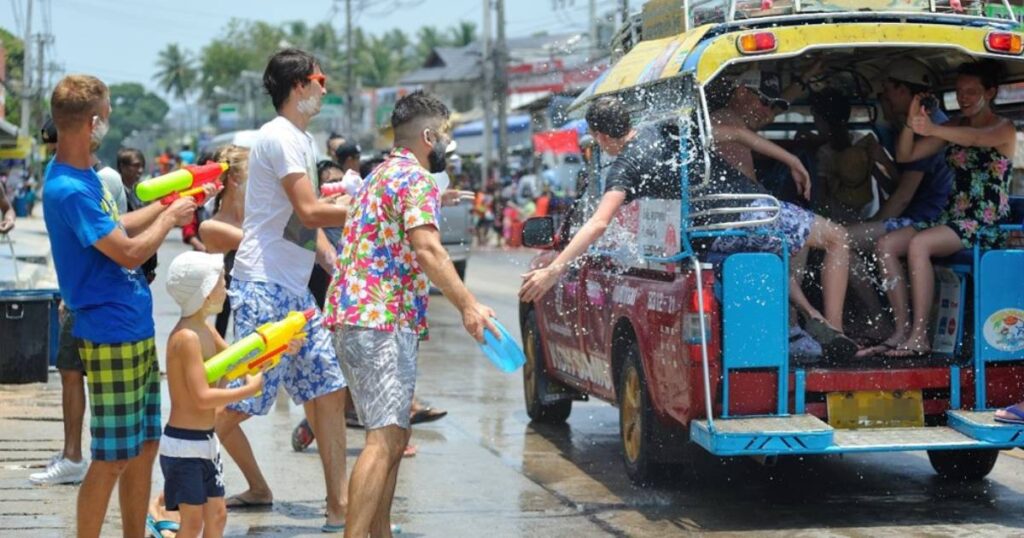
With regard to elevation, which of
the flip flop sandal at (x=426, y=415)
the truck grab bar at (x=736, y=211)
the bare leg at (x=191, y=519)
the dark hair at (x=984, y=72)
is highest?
the dark hair at (x=984, y=72)

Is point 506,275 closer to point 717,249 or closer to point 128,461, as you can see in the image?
point 717,249

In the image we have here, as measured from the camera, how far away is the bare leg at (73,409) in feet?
26.7

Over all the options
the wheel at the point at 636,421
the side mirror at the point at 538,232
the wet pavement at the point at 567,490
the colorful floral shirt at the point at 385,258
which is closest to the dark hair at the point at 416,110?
the colorful floral shirt at the point at 385,258

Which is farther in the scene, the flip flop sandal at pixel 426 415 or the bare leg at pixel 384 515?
the flip flop sandal at pixel 426 415

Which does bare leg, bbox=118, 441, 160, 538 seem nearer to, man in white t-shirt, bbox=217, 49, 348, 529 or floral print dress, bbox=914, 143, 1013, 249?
man in white t-shirt, bbox=217, 49, 348, 529

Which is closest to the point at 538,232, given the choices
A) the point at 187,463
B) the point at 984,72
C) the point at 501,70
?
the point at 984,72

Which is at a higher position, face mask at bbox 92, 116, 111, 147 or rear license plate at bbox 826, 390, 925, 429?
face mask at bbox 92, 116, 111, 147

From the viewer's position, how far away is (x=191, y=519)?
19.5 feet

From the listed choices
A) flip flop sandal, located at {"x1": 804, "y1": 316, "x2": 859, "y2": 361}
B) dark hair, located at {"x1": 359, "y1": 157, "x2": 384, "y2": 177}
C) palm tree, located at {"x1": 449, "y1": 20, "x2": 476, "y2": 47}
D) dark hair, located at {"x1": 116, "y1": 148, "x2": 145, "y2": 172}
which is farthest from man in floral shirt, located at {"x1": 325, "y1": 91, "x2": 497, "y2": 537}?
palm tree, located at {"x1": 449, "y1": 20, "x2": 476, "y2": 47}

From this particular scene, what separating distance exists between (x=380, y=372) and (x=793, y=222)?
8.89 ft

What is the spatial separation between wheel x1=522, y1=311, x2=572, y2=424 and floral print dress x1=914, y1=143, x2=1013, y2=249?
9.86 feet

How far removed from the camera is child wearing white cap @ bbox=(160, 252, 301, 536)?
5.82 metres

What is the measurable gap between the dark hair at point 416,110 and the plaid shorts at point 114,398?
144 cm

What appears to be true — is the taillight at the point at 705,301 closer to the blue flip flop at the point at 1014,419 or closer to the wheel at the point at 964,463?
the blue flip flop at the point at 1014,419
